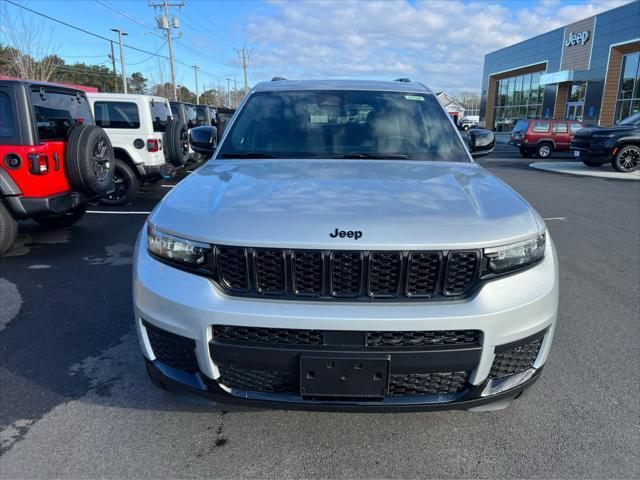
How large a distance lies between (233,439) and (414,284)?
4.16 ft

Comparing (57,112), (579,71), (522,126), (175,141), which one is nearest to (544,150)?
(522,126)

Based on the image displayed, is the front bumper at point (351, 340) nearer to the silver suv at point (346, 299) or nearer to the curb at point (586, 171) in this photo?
the silver suv at point (346, 299)

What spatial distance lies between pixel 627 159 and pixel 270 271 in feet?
55.5

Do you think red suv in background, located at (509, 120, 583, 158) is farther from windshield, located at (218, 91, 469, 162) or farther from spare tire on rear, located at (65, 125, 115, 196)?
windshield, located at (218, 91, 469, 162)

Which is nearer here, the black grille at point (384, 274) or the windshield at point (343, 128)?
the black grille at point (384, 274)

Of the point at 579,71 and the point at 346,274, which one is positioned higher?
the point at 579,71

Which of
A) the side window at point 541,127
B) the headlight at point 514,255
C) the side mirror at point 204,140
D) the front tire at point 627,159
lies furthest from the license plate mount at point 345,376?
the side window at point 541,127

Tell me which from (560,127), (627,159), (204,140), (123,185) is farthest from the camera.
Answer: (560,127)

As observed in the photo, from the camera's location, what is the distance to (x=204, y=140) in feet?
12.3

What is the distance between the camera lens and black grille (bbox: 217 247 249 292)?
203 centimetres

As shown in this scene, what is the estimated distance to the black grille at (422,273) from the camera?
6.56 ft

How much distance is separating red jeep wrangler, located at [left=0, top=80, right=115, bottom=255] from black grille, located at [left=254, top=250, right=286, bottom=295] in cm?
463

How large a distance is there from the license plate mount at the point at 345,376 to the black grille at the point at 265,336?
9 centimetres

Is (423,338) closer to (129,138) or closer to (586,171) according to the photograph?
(129,138)
